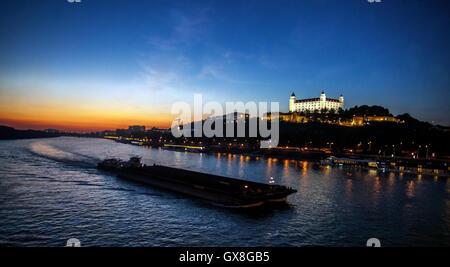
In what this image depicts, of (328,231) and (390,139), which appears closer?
(328,231)

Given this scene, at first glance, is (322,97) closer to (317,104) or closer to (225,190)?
(317,104)

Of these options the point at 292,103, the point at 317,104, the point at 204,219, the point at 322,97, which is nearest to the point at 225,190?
the point at 204,219

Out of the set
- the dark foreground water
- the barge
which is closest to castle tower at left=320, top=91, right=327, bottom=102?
the dark foreground water

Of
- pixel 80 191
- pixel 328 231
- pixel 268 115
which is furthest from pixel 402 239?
pixel 268 115

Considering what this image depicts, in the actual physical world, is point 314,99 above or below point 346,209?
above

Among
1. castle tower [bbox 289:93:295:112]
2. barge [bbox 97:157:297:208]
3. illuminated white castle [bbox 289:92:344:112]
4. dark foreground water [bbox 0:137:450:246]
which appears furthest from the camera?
castle tower [bbox 289:93:295:112]

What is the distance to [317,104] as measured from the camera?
181000 mm

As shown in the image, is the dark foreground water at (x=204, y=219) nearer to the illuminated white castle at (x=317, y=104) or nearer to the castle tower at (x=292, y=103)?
the illuminated white castle at (x=317, y=104)

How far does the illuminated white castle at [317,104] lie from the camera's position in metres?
180

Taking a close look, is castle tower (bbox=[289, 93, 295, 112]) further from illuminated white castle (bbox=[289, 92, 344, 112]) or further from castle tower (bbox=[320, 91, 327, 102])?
castle tower (bbox=[320, 91, 327, 102])

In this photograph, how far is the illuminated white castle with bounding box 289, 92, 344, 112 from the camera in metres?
180
